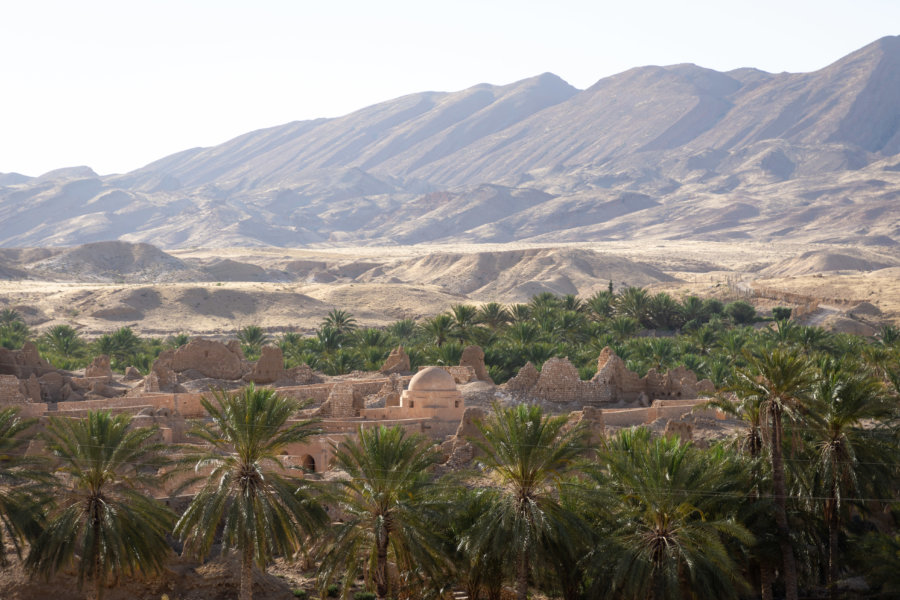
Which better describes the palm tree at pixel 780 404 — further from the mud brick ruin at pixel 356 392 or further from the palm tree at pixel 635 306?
the palm tree at pixel 635 306

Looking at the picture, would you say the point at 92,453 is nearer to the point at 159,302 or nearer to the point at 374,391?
the point at 374,391

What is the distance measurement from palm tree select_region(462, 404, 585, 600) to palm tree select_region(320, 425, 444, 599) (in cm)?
87

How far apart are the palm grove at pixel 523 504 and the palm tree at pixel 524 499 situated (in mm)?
34

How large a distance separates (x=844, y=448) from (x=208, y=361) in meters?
23.1

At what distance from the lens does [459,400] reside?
29.3 m

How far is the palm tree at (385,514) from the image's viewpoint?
1919 centimetres

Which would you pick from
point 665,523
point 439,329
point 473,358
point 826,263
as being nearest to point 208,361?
point 473,358

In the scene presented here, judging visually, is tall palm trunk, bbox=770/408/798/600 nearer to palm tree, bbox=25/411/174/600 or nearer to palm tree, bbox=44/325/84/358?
palm tree, bbox=25/411/174/600

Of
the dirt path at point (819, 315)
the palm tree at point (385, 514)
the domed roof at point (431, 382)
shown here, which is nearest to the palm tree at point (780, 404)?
the palm tree at point (385, 514)

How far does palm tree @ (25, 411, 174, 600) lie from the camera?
19.1 meters

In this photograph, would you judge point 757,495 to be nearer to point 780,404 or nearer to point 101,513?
point 780,404

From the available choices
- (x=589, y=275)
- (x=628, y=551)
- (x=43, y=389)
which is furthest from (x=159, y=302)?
(x=628, y=551)

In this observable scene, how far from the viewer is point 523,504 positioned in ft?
63.1

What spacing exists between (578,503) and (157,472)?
10436mm
